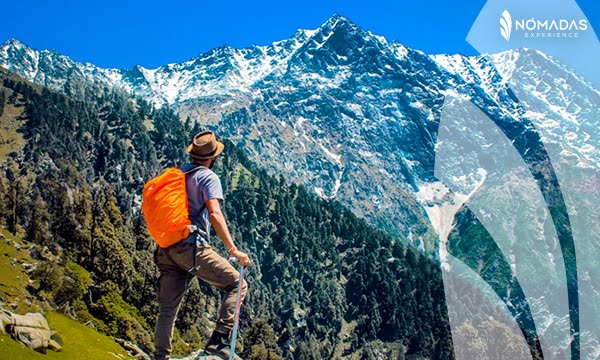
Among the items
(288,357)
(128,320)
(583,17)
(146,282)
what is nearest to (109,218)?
(146,282)

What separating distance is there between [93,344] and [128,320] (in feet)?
108

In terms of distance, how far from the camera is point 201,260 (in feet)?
32.9

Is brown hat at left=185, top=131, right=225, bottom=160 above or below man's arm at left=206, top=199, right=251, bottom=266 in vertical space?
above

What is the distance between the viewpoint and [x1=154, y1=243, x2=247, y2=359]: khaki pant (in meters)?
10.0

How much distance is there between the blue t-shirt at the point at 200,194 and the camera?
391 inches

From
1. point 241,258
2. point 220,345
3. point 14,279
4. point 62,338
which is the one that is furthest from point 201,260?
point 14,279

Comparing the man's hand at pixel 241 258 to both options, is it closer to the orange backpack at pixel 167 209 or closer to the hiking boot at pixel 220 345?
the orange backpack at pixel 167 209

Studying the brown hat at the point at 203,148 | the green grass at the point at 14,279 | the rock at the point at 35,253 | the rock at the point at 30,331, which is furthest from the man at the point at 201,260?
the rock at the point at 35,253

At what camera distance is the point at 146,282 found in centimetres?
8238

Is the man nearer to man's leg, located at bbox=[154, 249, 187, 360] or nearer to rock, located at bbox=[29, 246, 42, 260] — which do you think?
man's leg, located at bbox=[154, 249, 187, 360]

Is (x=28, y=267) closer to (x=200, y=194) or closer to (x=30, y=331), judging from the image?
(x=30, y=331)

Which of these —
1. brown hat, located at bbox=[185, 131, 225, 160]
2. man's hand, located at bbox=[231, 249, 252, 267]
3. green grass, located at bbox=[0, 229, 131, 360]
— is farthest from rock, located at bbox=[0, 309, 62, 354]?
man's hand, located at bbox=[231, 249, 252, 267]

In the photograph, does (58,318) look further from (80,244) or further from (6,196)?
(6,196)

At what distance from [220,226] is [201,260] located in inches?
34.1
